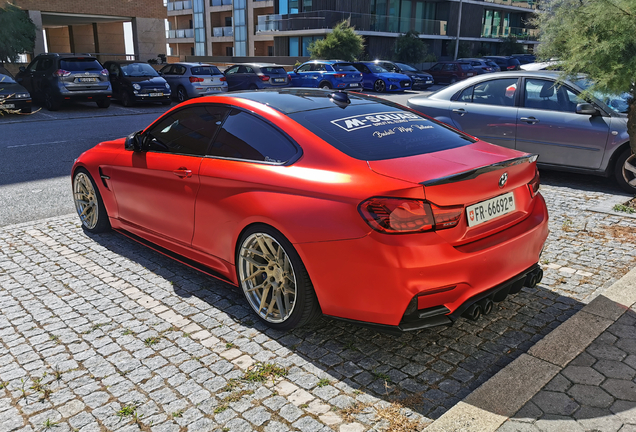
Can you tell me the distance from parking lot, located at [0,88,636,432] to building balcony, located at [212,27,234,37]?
57.1m

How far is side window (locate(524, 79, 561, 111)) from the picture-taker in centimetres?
783

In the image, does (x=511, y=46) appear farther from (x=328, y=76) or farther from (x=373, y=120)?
(x=373, y=120)

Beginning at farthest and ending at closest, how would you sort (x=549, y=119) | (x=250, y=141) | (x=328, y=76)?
(x=328, y=76) → (x=549, y=119) → (x=250, y=141)

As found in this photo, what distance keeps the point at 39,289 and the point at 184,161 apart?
160 centimetres

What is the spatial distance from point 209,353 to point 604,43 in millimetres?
5076

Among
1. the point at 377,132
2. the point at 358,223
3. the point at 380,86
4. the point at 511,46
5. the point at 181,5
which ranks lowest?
the point at 380,86

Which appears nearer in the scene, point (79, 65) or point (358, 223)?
point (358, 223)

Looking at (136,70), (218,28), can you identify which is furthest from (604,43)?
(218,28)

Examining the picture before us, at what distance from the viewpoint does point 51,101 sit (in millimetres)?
18266

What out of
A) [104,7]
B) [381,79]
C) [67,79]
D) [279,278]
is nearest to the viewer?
[279,278]

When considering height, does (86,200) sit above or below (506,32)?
below

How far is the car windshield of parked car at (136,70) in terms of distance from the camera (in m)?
20.4

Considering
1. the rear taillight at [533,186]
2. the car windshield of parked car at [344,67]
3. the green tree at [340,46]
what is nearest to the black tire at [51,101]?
the car windshield of parked car at [344,67]

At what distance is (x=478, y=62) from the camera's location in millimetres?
36156
